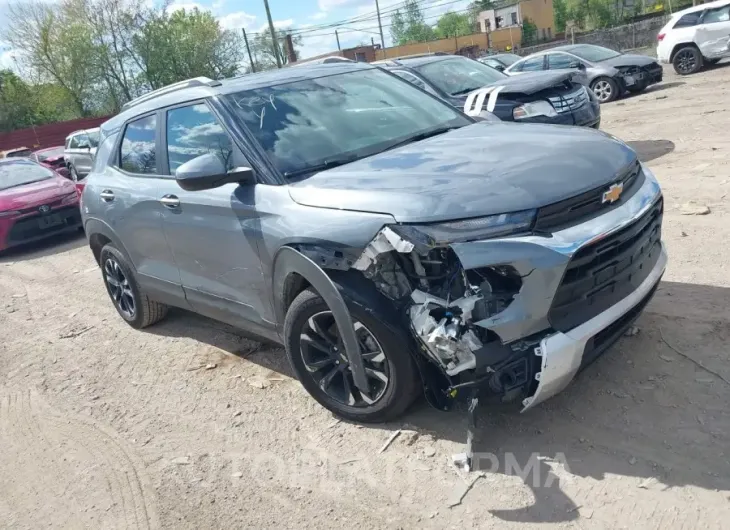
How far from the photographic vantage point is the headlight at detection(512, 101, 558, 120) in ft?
26.6

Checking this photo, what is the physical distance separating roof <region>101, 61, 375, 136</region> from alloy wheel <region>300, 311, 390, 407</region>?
1.64m

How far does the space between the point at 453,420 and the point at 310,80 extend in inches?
92.4

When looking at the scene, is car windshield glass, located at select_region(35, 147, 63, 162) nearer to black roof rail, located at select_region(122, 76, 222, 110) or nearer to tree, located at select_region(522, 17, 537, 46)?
black roof rail, located at select_region(122, 76, 222, 110)

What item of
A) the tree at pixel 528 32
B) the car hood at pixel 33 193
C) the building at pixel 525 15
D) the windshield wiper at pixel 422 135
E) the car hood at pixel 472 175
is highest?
the windshield wiper at pixel 422 135

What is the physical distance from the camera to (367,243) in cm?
305

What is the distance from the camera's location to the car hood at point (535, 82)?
8.15 metres

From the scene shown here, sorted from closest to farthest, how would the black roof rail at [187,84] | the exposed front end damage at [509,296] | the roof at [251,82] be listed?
the exposed front end damage at [509,296]
the roof at [251,82]
the black roof rail at [187,84]

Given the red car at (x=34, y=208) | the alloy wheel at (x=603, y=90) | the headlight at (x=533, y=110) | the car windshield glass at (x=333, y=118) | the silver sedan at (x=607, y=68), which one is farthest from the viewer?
the alloy wheel at (x=603, y=90)

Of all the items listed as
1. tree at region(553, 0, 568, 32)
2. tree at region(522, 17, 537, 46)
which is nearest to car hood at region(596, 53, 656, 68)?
tree at region(522, 17, 537, 46)

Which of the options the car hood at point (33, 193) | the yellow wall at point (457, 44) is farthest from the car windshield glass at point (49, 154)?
the yellow wall at point (457, 44)

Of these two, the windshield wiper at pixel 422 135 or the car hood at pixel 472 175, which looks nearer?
the car hood at pixel 472 175

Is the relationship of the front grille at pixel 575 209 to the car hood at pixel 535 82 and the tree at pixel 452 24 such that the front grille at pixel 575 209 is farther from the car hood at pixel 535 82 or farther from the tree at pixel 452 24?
the tree at pixel 452 24

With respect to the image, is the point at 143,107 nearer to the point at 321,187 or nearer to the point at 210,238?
the point at 210,238

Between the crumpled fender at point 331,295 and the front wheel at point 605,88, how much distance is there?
14047 mm
